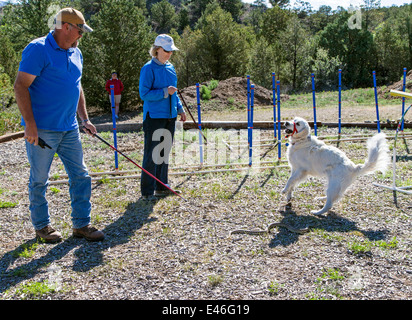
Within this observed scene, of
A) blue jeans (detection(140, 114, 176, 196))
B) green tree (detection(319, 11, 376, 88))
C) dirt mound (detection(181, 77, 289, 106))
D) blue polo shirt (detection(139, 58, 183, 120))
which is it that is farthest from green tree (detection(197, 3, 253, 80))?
blue polo shirt (detection(139, 58, 183, 120))

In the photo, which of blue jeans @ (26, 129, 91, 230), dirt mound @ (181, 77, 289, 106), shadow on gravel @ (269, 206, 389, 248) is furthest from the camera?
dirt mound @ (181, 77, 289, 106)

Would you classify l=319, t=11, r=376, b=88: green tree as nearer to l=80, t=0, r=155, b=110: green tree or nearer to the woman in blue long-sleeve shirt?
l=80, t=0, r=155, b=110: green tree

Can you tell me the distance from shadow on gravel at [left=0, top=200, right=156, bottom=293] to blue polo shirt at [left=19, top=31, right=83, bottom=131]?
4.13ft

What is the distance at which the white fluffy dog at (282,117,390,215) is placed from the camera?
15.4 feet

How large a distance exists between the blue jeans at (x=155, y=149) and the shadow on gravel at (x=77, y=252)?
649 mm

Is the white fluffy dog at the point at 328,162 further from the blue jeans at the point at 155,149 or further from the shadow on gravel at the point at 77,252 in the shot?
the shadow on gravel at the point at 77,252

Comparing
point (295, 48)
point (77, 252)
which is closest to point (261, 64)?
point (295, 48)

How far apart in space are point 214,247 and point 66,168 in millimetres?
1777

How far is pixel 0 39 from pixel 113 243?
2334 centimetres

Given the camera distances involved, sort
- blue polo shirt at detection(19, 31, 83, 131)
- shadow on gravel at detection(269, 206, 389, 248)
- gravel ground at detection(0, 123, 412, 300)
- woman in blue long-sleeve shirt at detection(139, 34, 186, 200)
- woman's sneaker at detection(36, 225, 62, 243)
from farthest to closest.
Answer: woman in blue long-sleeve shirt at detection(139, 34, 186, 200) → shadow on gravel at detection(269, 206, 389, 248) → woman's sneaker at detection(36, 225, 62, 243) → blue polo shirt at detection(19, 31, 83, 131) → gravel ground at detection(0, 123, 412, 300)

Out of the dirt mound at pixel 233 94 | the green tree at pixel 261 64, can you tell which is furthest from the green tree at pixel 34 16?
the green tree at pixel 261 64

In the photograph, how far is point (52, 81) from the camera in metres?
3.69

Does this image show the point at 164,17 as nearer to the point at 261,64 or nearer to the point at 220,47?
the point at 220,47

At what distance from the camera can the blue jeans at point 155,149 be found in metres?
5.32
